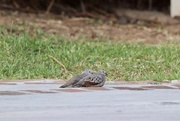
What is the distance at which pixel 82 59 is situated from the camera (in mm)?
8945

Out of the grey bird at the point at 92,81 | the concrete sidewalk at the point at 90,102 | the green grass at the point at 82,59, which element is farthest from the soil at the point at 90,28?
the concrete sidewalk at the point at 90,102

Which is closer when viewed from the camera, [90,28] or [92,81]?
[92,81]

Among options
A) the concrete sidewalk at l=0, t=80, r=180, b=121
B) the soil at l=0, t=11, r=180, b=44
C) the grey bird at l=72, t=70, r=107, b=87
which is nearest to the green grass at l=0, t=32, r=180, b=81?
the grey bird at l=72, t=70, r=107, b=87

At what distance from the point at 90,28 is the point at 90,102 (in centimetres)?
764

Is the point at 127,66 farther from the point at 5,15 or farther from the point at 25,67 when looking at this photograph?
the point at 5,15

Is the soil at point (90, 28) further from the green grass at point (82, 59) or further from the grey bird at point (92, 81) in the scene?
the grey bird at point (92, 81)

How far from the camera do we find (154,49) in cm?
970

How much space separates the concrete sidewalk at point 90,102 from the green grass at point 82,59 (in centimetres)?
113

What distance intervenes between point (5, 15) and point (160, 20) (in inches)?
148

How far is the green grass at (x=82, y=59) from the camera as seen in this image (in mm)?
8062

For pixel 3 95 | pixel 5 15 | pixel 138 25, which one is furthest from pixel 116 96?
pixel 138 25

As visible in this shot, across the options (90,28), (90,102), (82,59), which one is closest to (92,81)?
(90,102)

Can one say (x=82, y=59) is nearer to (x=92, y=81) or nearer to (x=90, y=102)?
(x=92, y=81)

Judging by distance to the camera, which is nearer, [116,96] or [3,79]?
[116,96]
